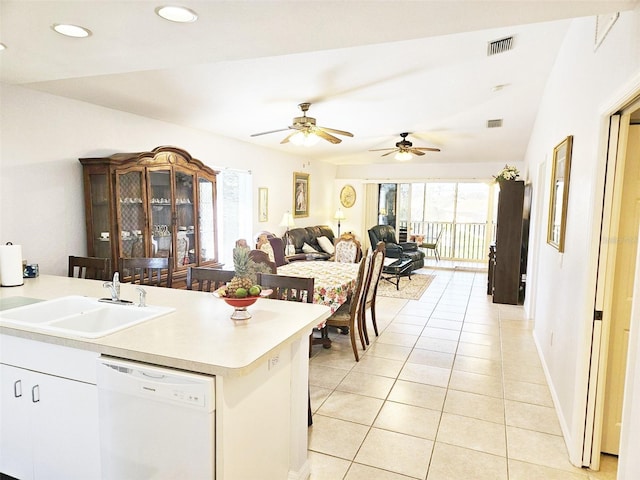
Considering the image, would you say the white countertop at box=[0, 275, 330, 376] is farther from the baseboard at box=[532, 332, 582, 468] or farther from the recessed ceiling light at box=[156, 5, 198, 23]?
the baseboard at box=[532, 332, 582, 468]

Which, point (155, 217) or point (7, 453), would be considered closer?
point (7, 453)

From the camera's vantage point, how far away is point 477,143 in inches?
282

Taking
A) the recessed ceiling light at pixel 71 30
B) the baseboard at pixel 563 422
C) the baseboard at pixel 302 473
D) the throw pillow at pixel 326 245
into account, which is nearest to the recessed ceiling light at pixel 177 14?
the recessed ceiling light at pixel 71 30

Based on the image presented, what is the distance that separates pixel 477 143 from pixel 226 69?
530 cm

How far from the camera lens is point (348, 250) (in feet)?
18.3

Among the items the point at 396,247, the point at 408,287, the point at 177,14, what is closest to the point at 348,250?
the point at 408,287

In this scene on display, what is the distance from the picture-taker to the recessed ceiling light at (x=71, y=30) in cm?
188

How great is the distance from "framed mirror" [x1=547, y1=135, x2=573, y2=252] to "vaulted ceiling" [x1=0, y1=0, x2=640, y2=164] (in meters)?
0.90

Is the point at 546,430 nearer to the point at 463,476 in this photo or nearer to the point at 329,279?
the point at 463,476

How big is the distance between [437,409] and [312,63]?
2.92m

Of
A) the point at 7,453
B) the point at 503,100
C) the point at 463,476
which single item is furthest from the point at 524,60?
the point at 7,453

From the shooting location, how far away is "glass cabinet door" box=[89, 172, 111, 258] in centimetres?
353

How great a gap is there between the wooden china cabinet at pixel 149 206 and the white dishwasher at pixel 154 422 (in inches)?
87.5

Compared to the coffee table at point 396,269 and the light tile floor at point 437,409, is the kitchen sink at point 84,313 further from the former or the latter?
the coffee table at point 396,269
